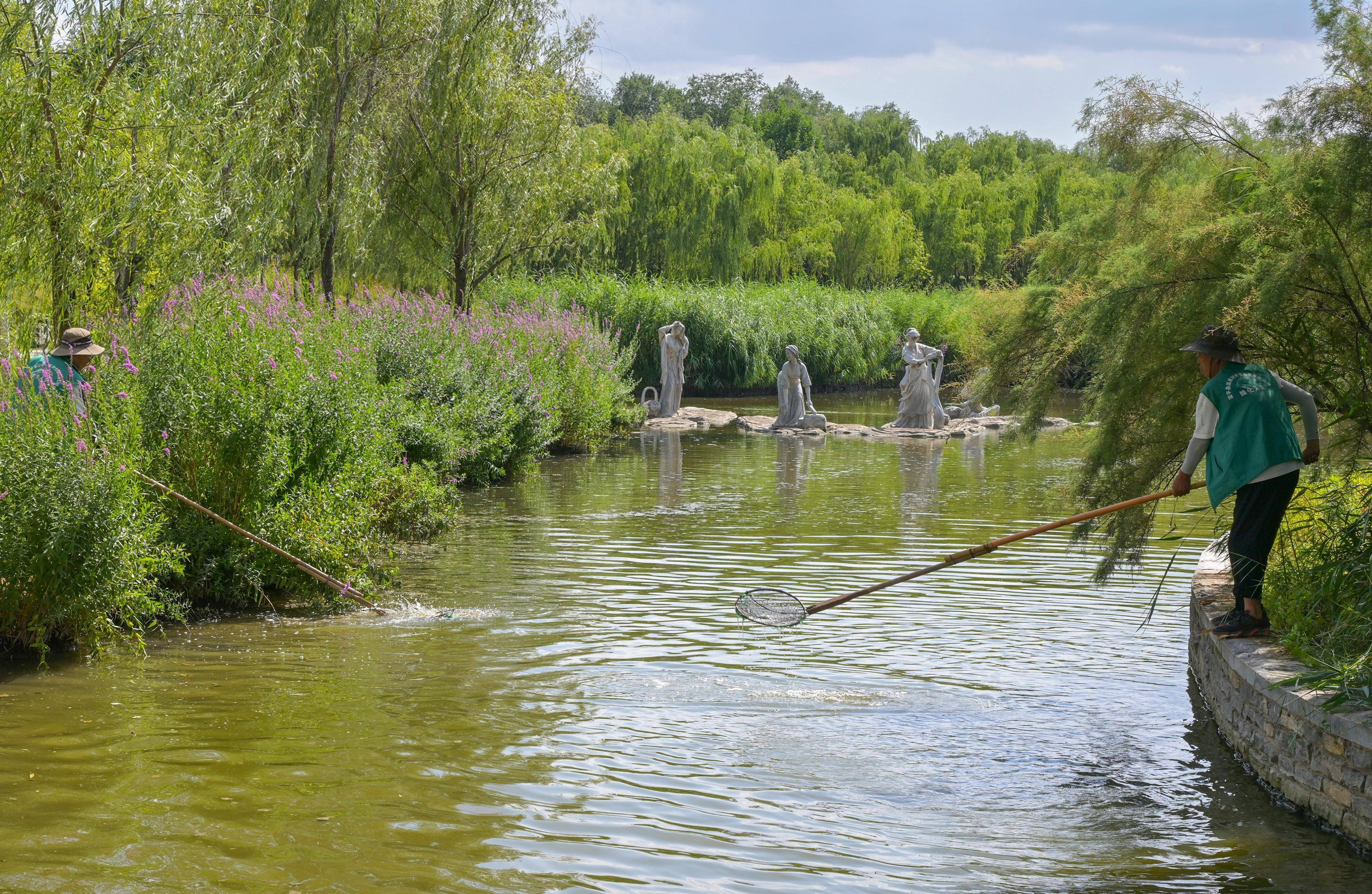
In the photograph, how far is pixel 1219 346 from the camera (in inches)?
291

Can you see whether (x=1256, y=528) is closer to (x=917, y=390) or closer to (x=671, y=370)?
(x=917, y=390)

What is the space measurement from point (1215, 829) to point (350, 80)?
15.9 m

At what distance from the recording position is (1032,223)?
59.1 meters

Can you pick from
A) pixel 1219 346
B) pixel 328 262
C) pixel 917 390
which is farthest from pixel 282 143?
pixel 917 390

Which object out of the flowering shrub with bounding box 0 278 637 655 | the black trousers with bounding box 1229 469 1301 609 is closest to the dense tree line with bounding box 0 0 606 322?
the flowering shrub with bounding box 0 278 637 655

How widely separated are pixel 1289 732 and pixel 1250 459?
1.55 metres

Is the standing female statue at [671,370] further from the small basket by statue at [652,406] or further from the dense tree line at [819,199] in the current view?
the dense tree line at [819,199]

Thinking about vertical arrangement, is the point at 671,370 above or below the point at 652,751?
above

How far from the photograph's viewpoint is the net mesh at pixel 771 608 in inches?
331

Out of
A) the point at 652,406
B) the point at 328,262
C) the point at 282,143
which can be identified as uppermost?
the point at 282,143

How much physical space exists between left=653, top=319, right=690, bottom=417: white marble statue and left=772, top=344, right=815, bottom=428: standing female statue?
8.34 feet

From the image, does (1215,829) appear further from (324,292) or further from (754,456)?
(754,456)

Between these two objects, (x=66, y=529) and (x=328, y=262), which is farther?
(x=328, y=262)

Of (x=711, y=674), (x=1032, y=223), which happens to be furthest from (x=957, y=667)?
(x=1032, y=223)
